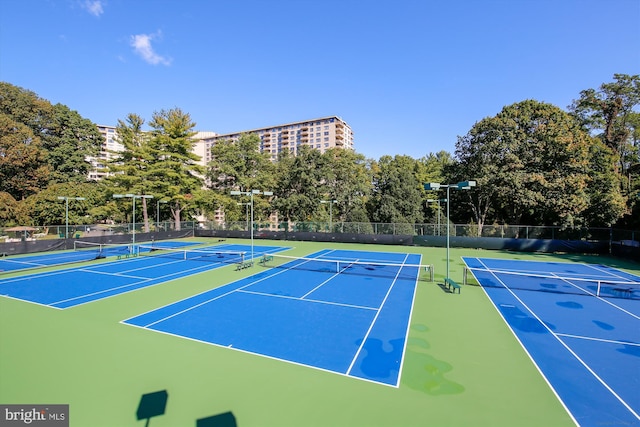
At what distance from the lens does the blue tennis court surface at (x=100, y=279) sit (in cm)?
1331

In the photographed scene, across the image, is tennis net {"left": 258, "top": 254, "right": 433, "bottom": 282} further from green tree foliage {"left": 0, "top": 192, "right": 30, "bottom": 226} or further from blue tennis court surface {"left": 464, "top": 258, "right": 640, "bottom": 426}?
green tree foliage {"left": 0, "top": 192, "right": 30, "bottom": 226}

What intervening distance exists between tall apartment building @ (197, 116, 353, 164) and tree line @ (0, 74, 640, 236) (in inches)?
1932

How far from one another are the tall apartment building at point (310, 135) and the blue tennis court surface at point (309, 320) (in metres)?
82.5

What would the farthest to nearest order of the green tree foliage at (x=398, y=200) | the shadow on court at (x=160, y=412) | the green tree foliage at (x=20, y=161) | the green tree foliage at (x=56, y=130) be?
the green tree foliage at (x=56, y=130), the green tree foliage at (x=398, y=200), the green tree foliage at (x=20, y=161), the shadow on court at (x=160, y=412)

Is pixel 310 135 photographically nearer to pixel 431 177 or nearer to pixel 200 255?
pixel 431 177

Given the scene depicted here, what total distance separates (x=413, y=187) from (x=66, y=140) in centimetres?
5365

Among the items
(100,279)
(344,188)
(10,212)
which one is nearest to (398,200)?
(344,188)

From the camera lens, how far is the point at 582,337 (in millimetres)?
9383

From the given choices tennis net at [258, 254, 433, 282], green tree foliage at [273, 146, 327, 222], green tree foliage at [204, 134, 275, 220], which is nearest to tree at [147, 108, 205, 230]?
green tree foliage at [204, 134, 275, 220]

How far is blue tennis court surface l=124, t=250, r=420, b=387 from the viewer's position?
797 cm

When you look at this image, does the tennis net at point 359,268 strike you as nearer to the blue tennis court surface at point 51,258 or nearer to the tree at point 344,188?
the blue tennis court surface at point 51,258

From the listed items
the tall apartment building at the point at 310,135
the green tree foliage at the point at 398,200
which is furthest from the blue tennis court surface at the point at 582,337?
the tall apartment building at the point at 310,135

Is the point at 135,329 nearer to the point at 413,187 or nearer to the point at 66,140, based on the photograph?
the point at 413,187

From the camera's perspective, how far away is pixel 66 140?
47500mm
